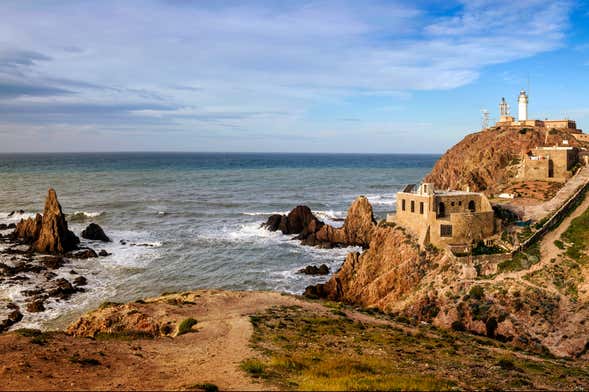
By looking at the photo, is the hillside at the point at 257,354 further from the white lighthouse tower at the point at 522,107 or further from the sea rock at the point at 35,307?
the white lighthouse tower at the point at 522,107

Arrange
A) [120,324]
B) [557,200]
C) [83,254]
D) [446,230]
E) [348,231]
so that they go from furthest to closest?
1. [348,231]
2. [83,254]
3. [557,200]
4. [446,230]
5. [120,324]

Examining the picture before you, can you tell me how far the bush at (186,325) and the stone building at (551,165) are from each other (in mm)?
52619

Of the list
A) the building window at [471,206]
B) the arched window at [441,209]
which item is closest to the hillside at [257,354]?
the arched window at [441,209]

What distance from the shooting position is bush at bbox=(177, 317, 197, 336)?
90.4 feet

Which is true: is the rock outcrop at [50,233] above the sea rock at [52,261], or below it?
above

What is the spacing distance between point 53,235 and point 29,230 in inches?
332

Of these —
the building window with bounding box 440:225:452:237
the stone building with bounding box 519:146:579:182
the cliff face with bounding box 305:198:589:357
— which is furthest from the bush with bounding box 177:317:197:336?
the stone building with bounding box 519:146:579:182

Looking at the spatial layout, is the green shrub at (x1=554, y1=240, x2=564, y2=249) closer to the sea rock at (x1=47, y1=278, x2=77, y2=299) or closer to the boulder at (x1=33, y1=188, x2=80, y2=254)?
the sea rock at (x1=47, y1=278, x2=77, y2=299)

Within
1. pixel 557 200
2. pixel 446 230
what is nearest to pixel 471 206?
pixel 446 230

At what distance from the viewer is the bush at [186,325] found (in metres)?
27.5

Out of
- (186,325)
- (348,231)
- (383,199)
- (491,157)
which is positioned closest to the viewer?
(186,325)

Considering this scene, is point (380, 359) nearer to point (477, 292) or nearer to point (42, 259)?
point (477, 292)

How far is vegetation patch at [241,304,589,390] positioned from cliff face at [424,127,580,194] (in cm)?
3784

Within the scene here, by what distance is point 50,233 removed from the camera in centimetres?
6159
